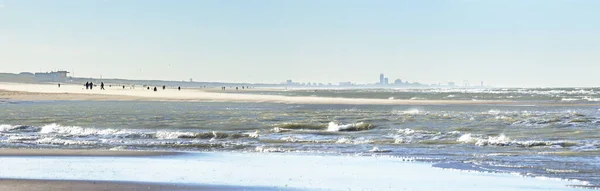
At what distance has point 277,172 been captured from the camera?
64.0 ft

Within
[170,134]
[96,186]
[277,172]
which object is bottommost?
[170,134]

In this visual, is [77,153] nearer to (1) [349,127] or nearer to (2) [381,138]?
(2) [381,138]

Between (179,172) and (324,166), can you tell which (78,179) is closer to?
(179,172)

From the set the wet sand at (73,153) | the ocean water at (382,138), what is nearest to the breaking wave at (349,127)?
the ocean water at (382,138)

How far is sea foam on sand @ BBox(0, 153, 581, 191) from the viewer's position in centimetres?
1703

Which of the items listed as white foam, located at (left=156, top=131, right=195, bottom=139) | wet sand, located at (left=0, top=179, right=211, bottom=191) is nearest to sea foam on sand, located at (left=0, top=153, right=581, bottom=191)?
wet sand, located at (left=0, top=179, right=211, bottom=191)

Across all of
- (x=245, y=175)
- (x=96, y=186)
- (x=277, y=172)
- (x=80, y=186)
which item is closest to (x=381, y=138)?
(x=277, y=172)

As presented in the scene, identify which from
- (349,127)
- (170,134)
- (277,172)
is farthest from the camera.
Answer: (349,127)

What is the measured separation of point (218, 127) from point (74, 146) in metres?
10.3

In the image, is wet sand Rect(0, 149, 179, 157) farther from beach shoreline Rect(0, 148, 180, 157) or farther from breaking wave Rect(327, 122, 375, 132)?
breaking wave Rect(327, 122, 375, 132)

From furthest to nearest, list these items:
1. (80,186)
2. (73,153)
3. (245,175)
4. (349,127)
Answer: (349,127)
(73,153)
(245,175)
(80,186)

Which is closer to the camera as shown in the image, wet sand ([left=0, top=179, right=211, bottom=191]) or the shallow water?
wet sand ([left=0, top=179, right=211, bottom=191])

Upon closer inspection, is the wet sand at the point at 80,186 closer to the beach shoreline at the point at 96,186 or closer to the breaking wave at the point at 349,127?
the beach shoreline at the point at 96,186

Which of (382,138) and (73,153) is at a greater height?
(73,153)
